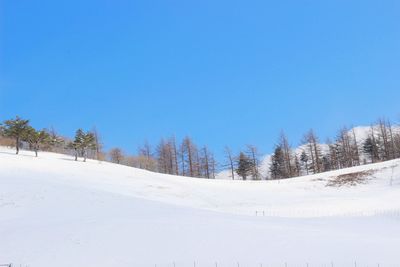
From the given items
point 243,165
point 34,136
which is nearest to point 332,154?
point 243,165

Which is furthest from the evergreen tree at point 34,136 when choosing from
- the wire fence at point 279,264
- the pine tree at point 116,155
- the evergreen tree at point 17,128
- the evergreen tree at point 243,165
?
the wire fence at point 279,264

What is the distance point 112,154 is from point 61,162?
1432 inches

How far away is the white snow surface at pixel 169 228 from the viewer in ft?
57.7

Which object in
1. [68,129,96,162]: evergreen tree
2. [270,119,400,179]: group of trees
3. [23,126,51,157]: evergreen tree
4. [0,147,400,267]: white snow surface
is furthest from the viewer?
[270,119,400,179]: group of trees

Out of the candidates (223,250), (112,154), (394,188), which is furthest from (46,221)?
(112,154)

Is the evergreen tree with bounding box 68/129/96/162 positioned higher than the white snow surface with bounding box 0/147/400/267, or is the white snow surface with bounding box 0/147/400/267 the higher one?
the evergreen tree with bounding box 68/129/96/162

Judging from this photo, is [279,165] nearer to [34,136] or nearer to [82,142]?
[82,142]

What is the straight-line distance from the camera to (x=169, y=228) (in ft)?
71.1

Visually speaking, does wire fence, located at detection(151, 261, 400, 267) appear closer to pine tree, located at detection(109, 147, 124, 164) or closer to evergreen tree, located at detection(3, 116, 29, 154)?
evergreen tree, located at detection(3, 116, 29, 154)

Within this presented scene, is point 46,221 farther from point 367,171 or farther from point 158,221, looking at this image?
point 367,171

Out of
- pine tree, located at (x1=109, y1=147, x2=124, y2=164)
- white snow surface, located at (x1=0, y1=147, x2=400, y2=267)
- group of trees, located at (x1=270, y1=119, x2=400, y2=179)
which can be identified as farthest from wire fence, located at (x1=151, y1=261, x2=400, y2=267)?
pine tree, located at (x1=109, y1=147, x2=124, y2=164)

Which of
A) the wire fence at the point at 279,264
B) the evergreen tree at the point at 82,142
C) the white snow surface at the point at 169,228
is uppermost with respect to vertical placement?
the evergreen tree at the point at 82,142

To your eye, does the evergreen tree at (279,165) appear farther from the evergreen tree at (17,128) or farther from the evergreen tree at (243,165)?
the evergreen tree at (17,128)

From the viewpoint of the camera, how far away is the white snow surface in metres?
17.6
